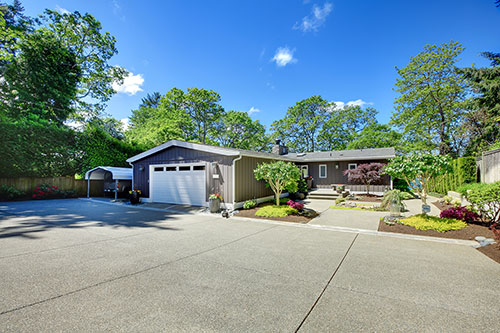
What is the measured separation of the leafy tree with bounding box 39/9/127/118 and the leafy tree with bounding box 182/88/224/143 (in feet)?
24.4

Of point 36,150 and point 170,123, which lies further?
point 170,123

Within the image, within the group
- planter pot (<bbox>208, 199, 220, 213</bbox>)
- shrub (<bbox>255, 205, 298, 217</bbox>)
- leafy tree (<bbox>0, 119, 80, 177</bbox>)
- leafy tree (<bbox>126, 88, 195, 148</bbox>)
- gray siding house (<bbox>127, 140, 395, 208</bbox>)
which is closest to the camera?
shrub (<bbox>255, 205, 298, 217</bbox>)

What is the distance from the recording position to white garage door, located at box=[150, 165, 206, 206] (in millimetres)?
10353

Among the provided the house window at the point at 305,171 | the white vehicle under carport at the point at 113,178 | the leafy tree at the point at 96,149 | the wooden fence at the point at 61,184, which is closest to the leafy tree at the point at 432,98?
the house window at the point at 305,171

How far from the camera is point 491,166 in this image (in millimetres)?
7738

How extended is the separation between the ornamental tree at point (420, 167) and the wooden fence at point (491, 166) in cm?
318

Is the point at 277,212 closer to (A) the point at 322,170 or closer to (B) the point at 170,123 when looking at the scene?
(A) the point at 322,170

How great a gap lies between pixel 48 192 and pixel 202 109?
57.9 feet

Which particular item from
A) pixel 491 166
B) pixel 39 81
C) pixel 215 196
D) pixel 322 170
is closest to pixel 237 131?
pixel 322 170

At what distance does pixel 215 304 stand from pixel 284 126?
98.3ft

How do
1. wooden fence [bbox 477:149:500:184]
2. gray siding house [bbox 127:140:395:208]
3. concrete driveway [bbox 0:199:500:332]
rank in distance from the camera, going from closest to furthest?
concrete driveway [bbox 0:199:500:332] → wooden fence [bbox 477:149:500:184] → gray siding house [bbox 127:140:395:208]

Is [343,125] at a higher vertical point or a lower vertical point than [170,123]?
higher

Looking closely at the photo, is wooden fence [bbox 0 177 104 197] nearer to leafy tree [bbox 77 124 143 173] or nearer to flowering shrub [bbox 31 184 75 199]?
flowering shrub [bbox 31 184 75 199]

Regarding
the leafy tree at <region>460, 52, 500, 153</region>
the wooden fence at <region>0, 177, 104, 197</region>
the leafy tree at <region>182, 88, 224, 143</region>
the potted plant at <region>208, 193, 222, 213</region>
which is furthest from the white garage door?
the leafy tree at <region>460, 52, 500, 153</region>
